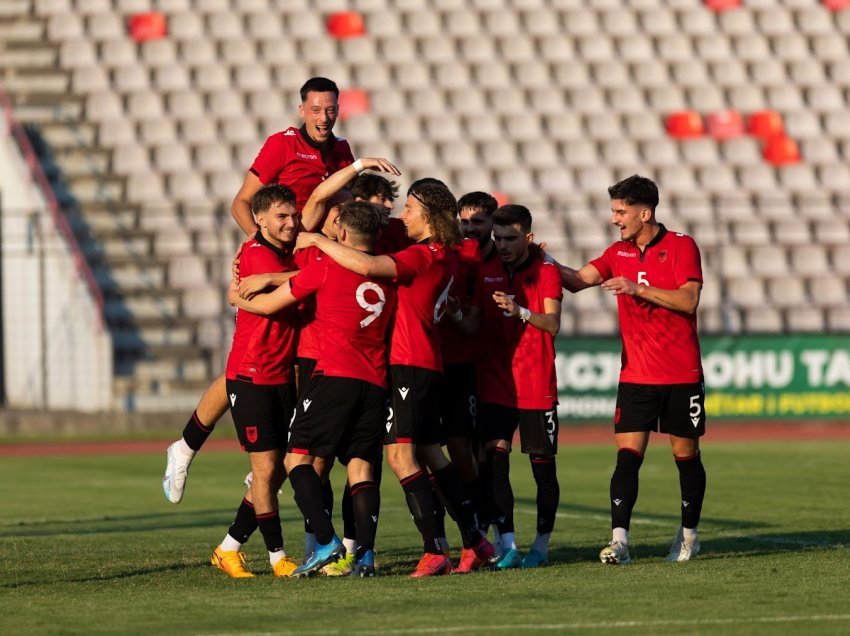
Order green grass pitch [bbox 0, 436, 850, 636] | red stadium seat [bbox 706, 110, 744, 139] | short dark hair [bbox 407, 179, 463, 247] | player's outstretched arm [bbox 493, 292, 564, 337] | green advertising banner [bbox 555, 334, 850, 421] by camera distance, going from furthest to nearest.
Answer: red stadium seat [bbox 706, 110, 744, 139] → green advertising banner [bbox 555, 334, 850, 421] → player's outstretched arm [bbox 493, 292, 564, 337] → short dark hair [bbox 407, 179, 463, 247] → green grass pitch [bbox 0, 436, 850, 636]

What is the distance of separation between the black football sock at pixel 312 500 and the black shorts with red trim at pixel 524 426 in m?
1.36

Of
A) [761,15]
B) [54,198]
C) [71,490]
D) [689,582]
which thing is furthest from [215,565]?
[761,15]

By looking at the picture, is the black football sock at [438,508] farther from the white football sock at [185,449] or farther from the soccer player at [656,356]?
the white football sock at [185,449]

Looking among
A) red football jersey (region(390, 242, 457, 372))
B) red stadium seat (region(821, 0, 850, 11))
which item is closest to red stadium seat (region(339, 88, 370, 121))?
red stadium seat (region(821, 0, 850, 11))

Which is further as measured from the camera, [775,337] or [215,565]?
[775,337]

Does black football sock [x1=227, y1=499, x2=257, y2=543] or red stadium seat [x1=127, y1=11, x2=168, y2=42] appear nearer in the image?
black football sock [x1=227, y1=499, x2=257, y2=543]

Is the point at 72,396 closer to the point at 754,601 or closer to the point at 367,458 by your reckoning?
the point at 367,458

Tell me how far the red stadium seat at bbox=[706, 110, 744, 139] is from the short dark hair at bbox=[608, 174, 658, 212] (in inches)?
755

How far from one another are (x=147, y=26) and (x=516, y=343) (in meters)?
19.7

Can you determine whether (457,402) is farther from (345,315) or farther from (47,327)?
(47,327)

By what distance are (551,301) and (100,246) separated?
16245mm

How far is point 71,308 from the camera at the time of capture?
22.9 meters

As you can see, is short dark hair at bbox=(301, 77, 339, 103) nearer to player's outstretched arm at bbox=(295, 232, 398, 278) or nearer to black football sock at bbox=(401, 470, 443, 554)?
player's outstretched arm at bbox=(295, 232, 398, 278)

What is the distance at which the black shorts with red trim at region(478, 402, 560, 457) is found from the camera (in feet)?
31.3
